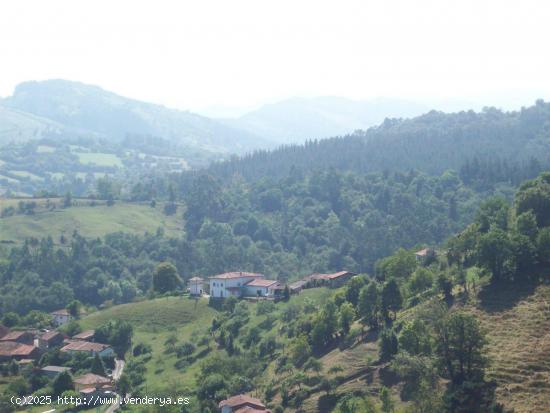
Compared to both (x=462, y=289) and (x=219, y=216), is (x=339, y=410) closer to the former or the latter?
(x=462, y=289)

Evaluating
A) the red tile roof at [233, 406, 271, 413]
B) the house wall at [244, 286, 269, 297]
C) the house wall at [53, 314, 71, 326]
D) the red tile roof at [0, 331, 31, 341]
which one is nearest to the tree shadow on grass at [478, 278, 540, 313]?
the red tile roof at [233, 406, 271, 413]

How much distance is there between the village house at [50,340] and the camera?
264ft

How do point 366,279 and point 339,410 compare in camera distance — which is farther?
point 366,279

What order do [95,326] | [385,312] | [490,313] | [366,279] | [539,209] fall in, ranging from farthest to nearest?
[95,326]
[366,279]
[539,209]
[385,312]
[490,313]

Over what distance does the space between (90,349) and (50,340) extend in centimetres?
757

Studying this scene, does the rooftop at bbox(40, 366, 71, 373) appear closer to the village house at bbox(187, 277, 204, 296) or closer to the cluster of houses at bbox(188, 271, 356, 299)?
the cluster of houses at bbox(188, 271, 356, 299)

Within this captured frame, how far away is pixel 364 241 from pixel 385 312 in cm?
6910

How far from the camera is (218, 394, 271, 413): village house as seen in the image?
52406 mm

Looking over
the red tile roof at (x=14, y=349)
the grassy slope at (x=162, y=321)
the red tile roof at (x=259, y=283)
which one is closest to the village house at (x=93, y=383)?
the grassy slope at (x=162, y=321)

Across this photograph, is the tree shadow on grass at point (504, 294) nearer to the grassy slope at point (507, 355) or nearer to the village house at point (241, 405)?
the grassy slope at point (507, 355)

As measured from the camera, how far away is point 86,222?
146750mm

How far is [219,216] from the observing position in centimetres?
15938

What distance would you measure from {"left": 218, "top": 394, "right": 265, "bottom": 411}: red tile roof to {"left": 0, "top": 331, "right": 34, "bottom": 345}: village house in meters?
34.5

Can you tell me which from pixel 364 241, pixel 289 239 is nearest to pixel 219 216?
pixel 289 239
